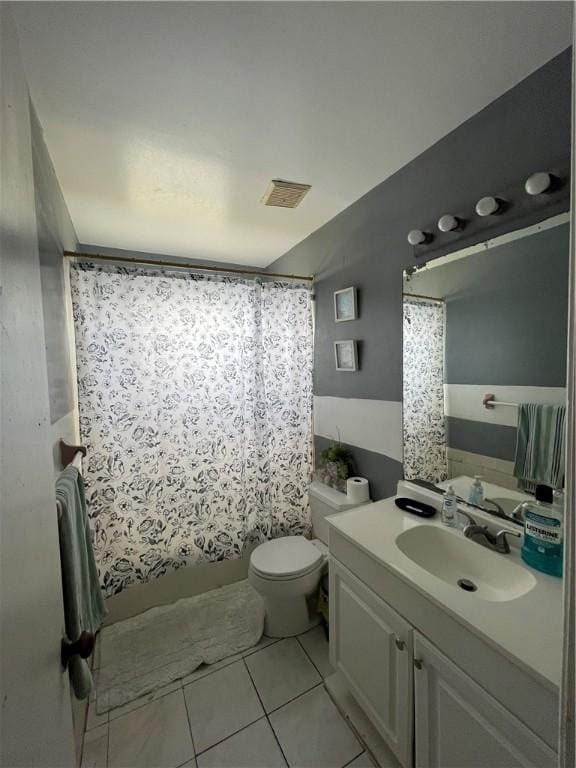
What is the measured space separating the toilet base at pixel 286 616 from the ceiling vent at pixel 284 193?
86.0 inches

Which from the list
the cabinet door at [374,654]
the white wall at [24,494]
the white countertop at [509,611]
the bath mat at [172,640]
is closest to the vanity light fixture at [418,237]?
the white countertop at [509,611]

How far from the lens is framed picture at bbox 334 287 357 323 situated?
184 cm

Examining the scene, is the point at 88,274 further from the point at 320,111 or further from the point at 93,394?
the point at 320,111

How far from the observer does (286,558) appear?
177 centimetres

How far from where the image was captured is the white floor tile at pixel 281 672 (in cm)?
144

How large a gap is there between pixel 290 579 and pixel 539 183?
6.45 ft

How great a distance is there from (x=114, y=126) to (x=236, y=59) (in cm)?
54

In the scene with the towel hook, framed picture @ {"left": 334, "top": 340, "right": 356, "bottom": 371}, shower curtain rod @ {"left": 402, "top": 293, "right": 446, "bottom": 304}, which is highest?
shower curtain rod @ {"left": 402, "top": 293, "right": 446, "bottom": 304}

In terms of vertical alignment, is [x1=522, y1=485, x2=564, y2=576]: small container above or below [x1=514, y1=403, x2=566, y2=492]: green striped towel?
below

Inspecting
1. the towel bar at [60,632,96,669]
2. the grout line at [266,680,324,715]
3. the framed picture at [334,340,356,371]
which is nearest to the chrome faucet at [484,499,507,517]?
the framed picture at [334,340,356,371]

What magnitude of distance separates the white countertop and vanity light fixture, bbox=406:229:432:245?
117cm

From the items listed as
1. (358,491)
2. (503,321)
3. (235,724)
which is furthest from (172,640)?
(503,321)

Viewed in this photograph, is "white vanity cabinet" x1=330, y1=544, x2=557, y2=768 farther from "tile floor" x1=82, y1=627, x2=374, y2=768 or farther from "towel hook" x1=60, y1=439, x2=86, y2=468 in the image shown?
"towel hook" x1=60, y1=439, x2=86, y2=468

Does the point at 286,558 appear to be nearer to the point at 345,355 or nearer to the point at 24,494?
the point at 345,355
